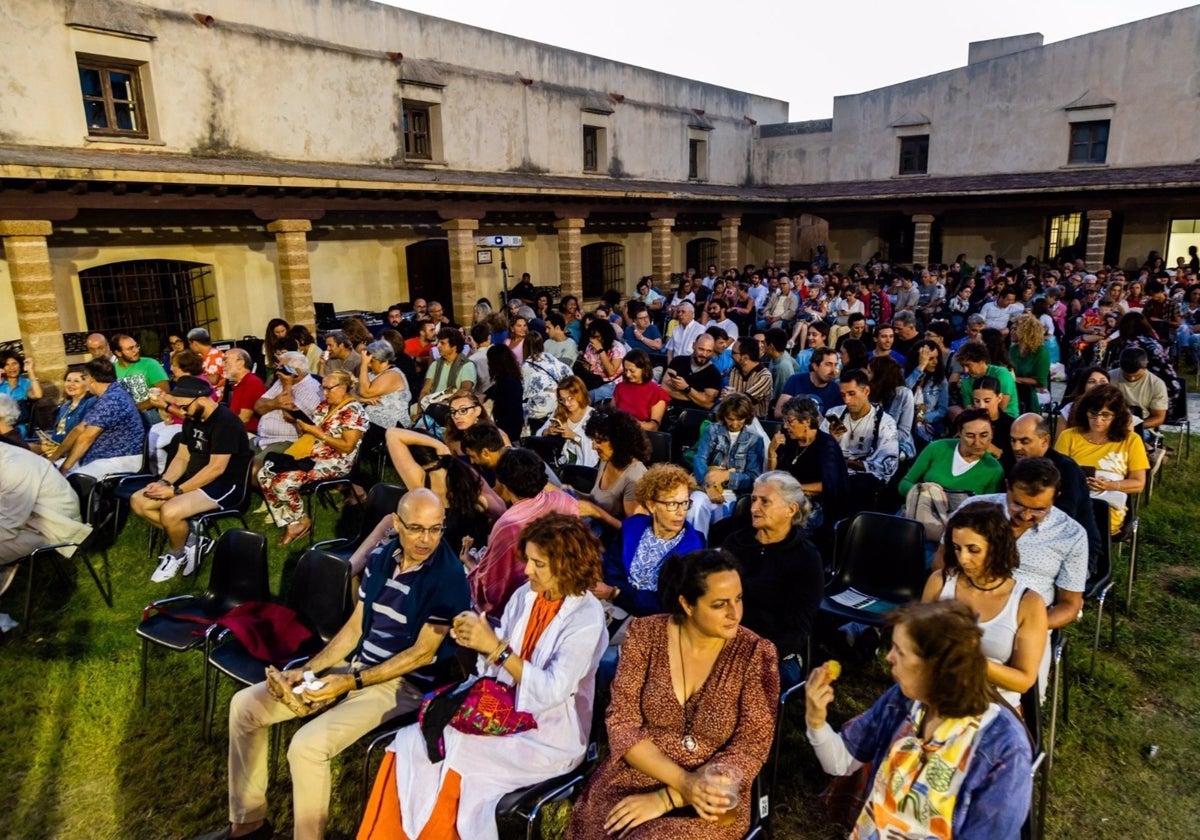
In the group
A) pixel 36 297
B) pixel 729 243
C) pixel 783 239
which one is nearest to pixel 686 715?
pixel 36 297

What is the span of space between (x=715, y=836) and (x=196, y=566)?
A: 15.3 ft

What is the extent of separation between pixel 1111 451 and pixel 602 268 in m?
17.8

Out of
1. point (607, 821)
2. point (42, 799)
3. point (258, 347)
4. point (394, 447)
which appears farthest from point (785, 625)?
point (258, 347)

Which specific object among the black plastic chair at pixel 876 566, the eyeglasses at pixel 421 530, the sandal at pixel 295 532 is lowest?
the sandal at pixel 295 532

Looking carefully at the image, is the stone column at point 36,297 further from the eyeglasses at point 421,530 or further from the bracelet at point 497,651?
the bracelet at point 497,651

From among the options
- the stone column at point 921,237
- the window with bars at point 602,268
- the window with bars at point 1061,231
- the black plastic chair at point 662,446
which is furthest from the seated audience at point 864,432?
the window with bars at point 1061,231

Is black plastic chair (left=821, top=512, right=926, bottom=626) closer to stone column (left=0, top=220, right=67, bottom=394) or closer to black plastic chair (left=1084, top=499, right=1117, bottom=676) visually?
black plastic chair (left=1084, top=499, right=1117, bottom=676)

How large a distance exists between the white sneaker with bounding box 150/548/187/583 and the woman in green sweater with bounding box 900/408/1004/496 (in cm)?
519

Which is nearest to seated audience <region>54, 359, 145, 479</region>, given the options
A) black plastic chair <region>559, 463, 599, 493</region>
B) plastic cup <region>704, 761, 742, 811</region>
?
black plastic chair <region>559, 463, 599, 493</region>

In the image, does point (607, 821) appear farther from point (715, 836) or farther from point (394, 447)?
point (394, 447)

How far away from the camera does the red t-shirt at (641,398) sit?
256 inches

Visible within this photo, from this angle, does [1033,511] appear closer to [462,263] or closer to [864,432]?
[864,432]

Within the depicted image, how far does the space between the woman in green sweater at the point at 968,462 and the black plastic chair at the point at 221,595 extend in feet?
12.7

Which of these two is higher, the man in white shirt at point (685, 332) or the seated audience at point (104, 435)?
the man in white shirt at point (685, 332)
